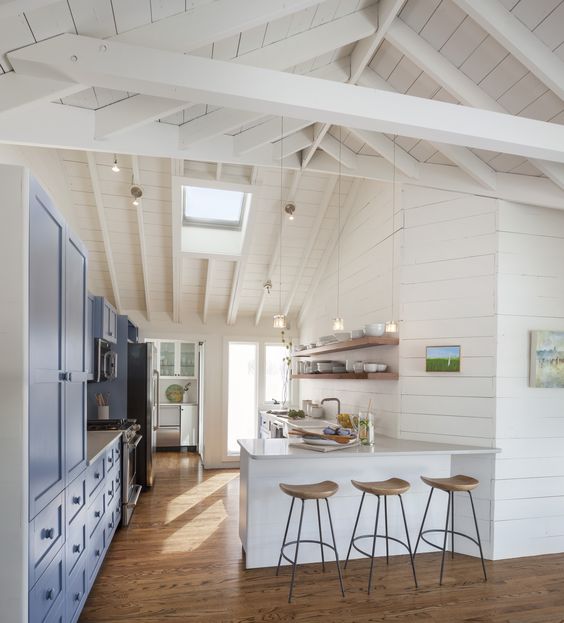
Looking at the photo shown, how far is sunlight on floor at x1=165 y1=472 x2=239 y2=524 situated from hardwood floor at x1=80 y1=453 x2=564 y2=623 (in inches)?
19.9

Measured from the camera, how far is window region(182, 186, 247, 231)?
544cm

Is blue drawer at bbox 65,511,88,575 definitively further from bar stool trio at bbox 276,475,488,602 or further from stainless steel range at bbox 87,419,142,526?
stainless steel range at bbox 87,419,142,526

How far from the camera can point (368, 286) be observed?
4.83m

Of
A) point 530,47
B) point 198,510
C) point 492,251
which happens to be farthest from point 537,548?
point 530,47

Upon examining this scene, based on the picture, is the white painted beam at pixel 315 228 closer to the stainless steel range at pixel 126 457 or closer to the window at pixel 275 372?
the window at pixel 275 372

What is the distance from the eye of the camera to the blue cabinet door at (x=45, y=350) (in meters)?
1.83

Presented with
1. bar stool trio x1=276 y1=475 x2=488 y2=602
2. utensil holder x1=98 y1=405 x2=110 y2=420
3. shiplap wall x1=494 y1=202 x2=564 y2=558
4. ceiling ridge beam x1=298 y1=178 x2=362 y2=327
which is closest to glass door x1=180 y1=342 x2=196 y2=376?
ceiling ridge beam x1=298 y1=178 x2=362 y2=327

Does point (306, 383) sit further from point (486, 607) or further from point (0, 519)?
point (0, 519)

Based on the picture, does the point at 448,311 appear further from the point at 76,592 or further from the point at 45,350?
the point at 76,592

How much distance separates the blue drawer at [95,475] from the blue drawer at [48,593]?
2.10ft

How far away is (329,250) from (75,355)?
3971 mm

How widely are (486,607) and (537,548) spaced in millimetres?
1102

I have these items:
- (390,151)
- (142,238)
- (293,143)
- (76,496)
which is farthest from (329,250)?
(76,496)

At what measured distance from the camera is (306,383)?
6.98 meters
